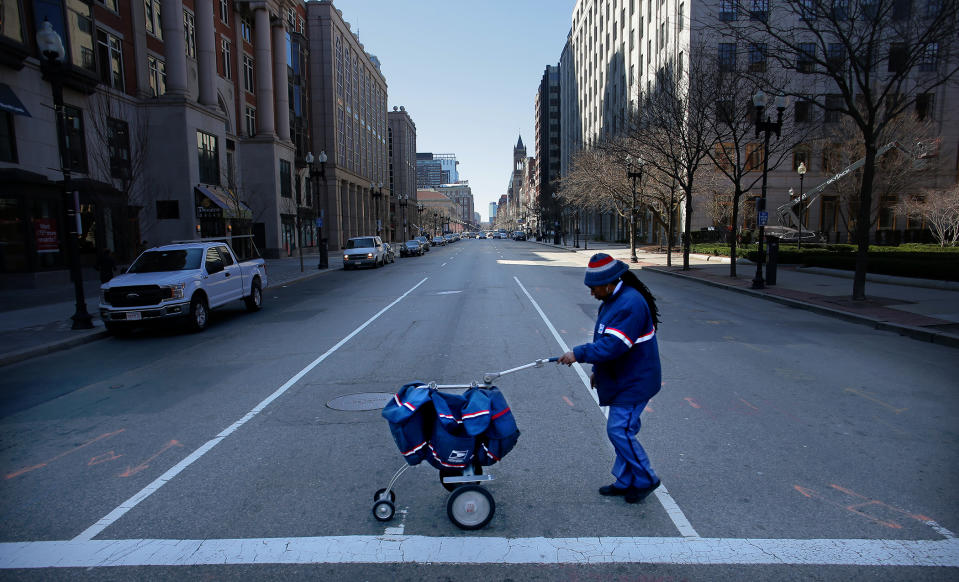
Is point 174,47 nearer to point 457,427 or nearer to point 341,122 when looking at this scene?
point 457,427

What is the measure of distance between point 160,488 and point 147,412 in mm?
2301

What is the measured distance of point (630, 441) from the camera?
3.89 metres

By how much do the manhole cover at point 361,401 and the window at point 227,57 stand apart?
115 ft

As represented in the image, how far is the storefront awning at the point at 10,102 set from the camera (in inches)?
683

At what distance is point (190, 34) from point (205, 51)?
1782 mm

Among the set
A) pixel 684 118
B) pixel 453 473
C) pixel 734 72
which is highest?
pixel 734 72

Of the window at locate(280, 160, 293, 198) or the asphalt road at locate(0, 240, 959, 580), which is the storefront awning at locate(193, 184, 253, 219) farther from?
the asphalt road at locate(0, 240, 959, 580)

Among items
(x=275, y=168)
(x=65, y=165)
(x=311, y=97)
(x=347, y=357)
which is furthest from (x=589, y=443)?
(x=311, y=97)

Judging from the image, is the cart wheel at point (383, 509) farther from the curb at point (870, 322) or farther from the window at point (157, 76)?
the window at point (157, 76)

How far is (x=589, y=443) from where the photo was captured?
507 centimetres

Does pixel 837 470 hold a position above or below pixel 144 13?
below

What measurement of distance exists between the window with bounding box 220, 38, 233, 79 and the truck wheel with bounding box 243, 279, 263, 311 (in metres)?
26.0

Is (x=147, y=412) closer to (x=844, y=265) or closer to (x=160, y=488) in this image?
(x=160, y=488)

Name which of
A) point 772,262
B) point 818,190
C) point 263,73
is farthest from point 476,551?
point 818,190
